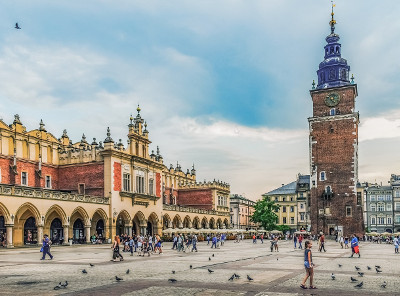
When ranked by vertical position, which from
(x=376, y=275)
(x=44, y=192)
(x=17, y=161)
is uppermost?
(x=17, y=161)

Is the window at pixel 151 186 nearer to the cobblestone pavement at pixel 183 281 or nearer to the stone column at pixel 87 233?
the stone column at pixel 87 233

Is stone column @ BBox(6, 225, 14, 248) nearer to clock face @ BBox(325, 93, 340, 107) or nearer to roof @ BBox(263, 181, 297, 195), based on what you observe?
clock face @ BBox(325, 93, 340, 107)

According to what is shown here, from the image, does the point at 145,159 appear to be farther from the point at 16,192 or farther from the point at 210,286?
the point at 210,286

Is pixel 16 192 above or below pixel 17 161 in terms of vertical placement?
below

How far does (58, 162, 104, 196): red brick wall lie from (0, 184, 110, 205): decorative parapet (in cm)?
250

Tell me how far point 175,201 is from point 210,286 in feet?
214

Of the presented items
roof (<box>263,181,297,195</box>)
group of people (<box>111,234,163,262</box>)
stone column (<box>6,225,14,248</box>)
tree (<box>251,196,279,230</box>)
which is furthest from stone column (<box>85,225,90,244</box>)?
roof (<box>263,181,297,195</box>)

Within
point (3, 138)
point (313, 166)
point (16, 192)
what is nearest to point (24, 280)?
point (16, 192)

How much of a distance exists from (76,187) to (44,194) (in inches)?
478

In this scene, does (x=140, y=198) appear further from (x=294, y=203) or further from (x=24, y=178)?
(x=294, y=203)

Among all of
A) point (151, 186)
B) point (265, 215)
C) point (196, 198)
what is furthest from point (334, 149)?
point (151, 186)

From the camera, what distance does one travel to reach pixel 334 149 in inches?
2881

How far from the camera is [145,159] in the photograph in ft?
194

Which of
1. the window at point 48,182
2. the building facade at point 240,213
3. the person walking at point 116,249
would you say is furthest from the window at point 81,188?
the building facade at point 240,213
